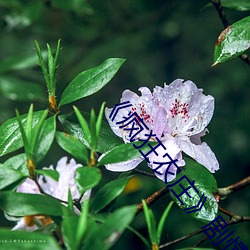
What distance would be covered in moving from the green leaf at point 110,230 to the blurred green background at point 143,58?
134 cm

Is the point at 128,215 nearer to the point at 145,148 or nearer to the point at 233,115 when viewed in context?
the point at 145,148

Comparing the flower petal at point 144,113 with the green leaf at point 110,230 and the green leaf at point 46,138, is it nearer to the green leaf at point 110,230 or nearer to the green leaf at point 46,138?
the green leaf at point 46,138

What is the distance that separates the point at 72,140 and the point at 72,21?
6.03 ft

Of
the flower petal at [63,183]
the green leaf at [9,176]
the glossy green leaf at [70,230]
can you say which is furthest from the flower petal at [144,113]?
the glossy green leaf at [70,230]

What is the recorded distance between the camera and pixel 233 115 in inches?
114

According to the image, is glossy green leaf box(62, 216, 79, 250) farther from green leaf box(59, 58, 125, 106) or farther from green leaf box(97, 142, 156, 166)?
green leaf box(59, 58, 125, 106)

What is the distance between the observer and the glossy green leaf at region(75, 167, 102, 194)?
2.87 ft

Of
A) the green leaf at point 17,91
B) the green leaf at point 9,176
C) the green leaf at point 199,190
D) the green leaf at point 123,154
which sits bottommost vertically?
the green leaf at point 199,190

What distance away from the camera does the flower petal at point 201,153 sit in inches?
44.8

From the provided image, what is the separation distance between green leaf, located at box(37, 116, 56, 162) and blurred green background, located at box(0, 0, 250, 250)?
108 centimetres

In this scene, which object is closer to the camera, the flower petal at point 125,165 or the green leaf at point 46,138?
the green leaf at point 46,138

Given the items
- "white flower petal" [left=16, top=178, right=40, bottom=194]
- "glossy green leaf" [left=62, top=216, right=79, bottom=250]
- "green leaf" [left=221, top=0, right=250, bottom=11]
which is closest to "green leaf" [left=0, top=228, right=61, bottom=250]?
"glossy green leaf" [left=62, top=216, right=79, bottom=250]

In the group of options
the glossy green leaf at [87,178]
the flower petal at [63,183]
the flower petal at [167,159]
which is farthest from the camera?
the flower petal at [63,183]

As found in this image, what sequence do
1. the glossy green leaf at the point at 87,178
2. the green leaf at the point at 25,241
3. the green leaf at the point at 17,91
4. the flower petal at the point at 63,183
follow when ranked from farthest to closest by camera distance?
the green leaf at the point at 17,91
the flower petal at the point at 63,183
the glossy green leaf at the point at 87,178
the green leaf at the point at 25,241
